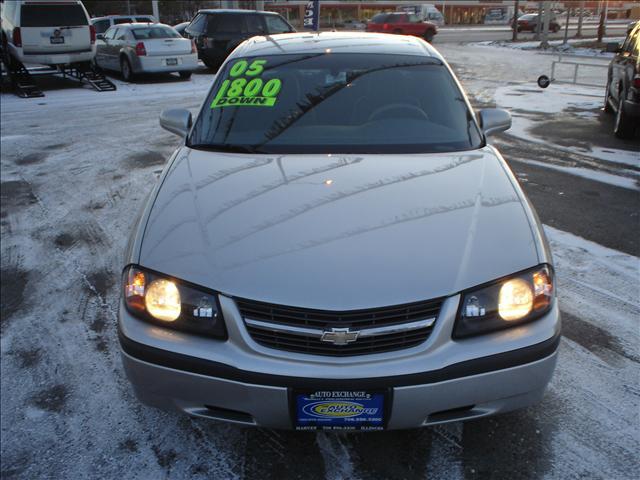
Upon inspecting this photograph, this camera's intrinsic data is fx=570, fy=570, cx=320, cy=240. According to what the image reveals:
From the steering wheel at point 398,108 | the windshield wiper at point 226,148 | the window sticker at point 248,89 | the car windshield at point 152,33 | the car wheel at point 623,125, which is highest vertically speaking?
the car windshield at point 152,33

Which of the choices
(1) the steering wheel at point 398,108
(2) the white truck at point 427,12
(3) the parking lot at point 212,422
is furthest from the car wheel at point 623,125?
(2) the white truck at point 427,12

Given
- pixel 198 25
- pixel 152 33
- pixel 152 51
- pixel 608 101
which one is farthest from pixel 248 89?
pixel 198 25

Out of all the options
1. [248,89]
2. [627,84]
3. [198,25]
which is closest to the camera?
[248,89]

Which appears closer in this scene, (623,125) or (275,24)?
(623,125)

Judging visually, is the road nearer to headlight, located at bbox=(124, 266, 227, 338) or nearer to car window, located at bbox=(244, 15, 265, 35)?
car window, located at bbox=(244, 15, 265, 35)

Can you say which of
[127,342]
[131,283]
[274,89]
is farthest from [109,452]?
[274,89]

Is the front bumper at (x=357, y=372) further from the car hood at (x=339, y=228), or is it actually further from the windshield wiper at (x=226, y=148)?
the windshield wiper at (x=226, y=148)

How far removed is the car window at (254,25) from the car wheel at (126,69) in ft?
12.1

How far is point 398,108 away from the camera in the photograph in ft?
11.4

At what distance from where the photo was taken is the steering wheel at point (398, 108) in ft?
11.3

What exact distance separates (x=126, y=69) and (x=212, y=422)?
1463 cm

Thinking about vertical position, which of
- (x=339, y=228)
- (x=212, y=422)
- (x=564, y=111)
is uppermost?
(x=339, y=228)

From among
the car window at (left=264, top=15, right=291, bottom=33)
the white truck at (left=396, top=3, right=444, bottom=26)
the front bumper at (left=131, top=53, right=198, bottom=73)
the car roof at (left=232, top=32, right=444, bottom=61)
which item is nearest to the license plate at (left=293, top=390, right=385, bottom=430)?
the car roof at (left=232, top=32, right=444, bottom=61)

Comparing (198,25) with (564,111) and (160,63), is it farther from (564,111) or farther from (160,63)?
(564,111)
